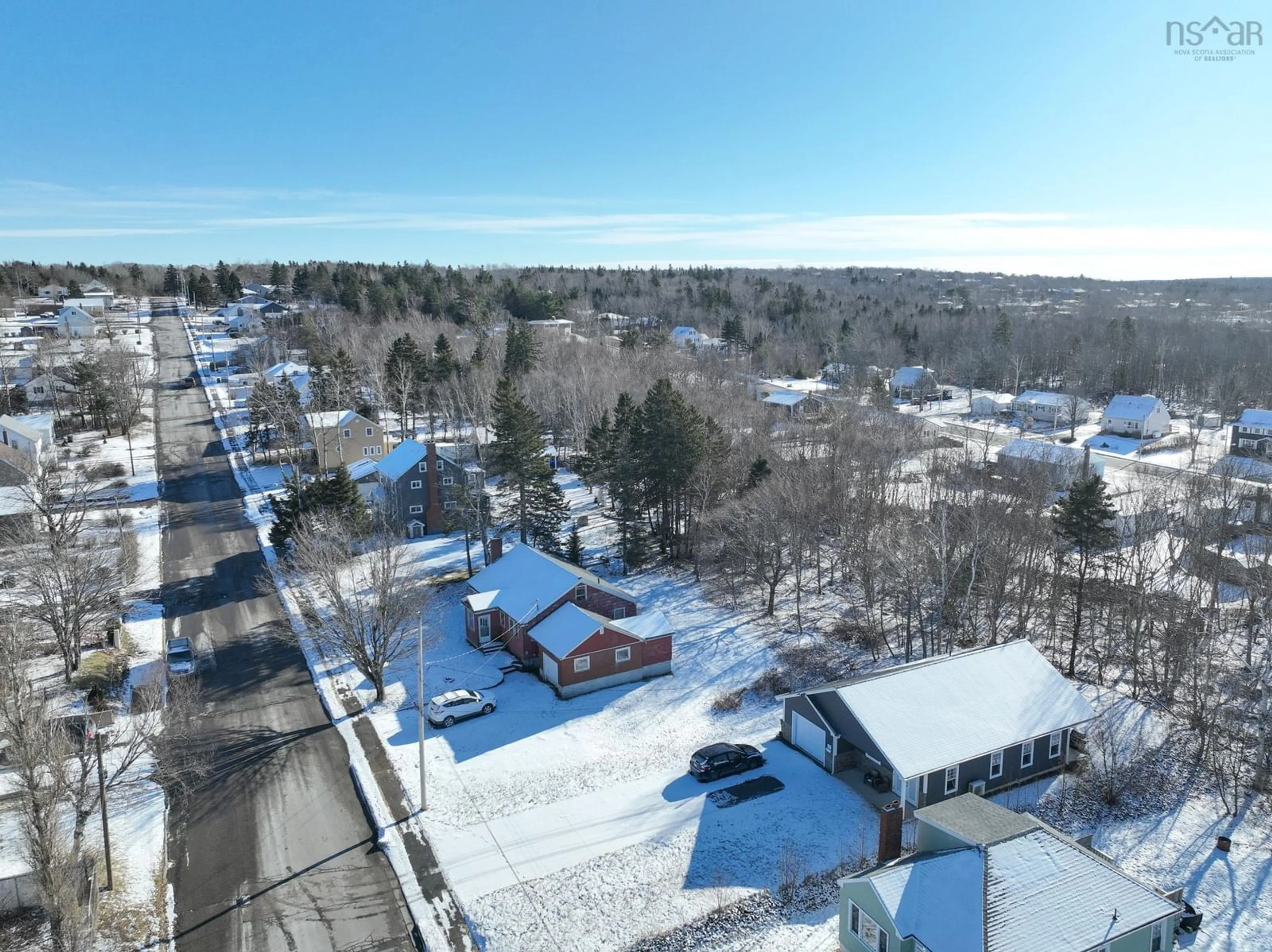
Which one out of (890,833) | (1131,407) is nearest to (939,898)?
(890,833)

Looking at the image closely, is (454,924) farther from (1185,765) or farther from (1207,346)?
(1207,346)

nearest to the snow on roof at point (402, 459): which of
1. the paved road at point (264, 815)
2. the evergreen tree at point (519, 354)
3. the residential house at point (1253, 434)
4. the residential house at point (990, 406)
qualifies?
the paved road at point (264, 815)

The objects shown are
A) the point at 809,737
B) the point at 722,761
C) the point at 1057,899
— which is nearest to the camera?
the point at 1057,899

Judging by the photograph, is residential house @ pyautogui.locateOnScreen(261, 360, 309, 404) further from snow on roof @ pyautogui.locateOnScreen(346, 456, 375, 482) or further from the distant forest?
snow on roof @ pyautogui.locateOnScreen(346, 456, 375, 482)

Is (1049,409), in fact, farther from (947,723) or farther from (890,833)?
(890,833)

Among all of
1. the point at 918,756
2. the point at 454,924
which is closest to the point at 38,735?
the point at 454,924

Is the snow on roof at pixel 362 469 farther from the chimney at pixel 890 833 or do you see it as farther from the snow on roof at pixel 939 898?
the snow on roof at pixel 939 898

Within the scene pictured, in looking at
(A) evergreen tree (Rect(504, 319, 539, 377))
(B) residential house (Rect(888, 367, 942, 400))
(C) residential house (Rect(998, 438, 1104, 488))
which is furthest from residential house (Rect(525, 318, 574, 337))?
(C) residential house (Rect(998, 438, 1104, 488))
